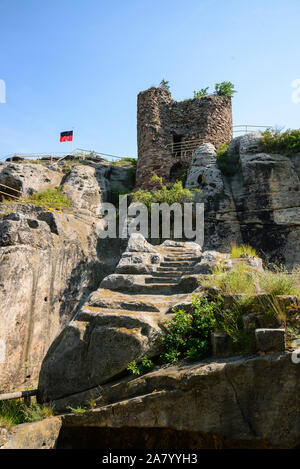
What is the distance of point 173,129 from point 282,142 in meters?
7.09

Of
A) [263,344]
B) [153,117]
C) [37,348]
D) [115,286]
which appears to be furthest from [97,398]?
[153,117]

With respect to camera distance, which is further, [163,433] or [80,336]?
[80,336]

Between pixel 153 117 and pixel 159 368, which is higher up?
pixel 153 117

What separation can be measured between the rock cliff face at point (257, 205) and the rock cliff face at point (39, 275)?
4.10m

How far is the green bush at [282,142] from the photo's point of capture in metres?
14.1

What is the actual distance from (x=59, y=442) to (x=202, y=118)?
1779 cm

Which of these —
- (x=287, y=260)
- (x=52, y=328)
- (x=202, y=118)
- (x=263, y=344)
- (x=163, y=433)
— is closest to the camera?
(x=263, y=344)

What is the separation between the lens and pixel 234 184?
14336 mm

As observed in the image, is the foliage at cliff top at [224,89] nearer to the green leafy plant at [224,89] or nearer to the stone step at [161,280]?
the green leafy plant at [224,89]

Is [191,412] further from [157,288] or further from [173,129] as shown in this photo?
[173,129]

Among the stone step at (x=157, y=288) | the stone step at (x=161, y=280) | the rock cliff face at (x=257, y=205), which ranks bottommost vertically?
the stone step at (x=157, y=288)

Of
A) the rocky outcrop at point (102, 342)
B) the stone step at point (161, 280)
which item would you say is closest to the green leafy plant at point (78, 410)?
the rocky outcrop at point (102, 342)

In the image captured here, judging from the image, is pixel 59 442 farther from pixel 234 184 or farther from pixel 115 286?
pixel 234 184

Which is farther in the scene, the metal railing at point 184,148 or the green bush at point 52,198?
the metal railing at point 184,148
